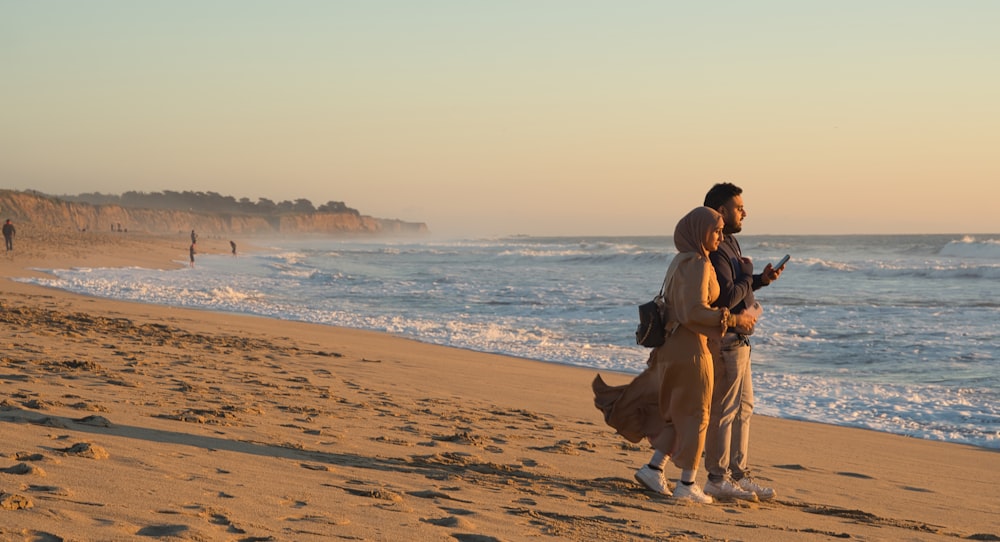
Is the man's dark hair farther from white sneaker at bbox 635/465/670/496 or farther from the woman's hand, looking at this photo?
white sneaker at bbox 635/465/670/496

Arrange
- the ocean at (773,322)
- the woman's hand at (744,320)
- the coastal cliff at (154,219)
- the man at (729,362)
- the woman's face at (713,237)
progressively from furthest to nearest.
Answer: the coastal cliff at (154,219), the ocean at (773,322), the man at (729,362), the woman's hand at (744,320), the woman's face at (713,237)

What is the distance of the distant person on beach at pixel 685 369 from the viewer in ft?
15.3

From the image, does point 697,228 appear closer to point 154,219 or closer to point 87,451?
point 87,451

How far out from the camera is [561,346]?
1380 cm

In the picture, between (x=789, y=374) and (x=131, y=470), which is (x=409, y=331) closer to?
(x=789, y=374)

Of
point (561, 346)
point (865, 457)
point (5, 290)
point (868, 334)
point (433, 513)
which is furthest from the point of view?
point (5, 290)

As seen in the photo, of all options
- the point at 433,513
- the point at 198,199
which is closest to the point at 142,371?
the point at 433,513

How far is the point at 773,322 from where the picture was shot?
1700 centimetres

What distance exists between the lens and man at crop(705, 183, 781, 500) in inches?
192

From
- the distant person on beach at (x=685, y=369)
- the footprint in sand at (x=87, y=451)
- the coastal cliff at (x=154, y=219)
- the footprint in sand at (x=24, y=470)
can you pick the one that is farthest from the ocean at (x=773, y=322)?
the coastal cliff at (x=154, y=219)

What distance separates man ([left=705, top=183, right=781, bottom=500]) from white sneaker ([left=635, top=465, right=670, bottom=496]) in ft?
0.96

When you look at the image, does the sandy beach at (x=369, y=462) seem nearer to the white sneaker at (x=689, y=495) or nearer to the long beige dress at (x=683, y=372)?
the white sneaker at (x=689, y=495)

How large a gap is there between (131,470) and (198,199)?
185m

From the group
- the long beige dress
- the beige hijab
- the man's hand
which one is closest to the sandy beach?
the long beige dress
